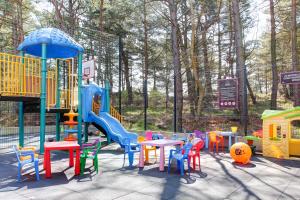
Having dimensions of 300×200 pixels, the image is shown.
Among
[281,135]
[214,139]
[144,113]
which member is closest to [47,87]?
[144,113]

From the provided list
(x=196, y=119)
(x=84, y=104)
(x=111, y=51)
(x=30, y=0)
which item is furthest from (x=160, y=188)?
(x=30, y=0)

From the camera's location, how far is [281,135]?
7973 mm

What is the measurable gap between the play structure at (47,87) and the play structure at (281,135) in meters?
4.80

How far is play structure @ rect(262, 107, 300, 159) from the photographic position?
7.88 metres

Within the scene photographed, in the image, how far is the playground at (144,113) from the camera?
532 centimetres

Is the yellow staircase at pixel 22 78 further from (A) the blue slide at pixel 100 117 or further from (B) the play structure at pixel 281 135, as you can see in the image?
(B) the play structure at pixel 281 135

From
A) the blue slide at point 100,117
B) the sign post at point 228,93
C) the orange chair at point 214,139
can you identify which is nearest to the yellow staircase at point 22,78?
the blue slide at point 100,117

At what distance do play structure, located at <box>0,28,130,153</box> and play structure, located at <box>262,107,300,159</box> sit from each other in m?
4.80

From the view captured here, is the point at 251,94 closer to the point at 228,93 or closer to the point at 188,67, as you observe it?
the point at 228,93

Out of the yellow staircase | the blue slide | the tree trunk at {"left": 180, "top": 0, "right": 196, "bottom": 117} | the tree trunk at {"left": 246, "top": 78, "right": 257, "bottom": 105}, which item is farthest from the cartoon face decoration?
the tree trunk at {"left": 180, "top": 0, "right": 196, "bottom": 117}

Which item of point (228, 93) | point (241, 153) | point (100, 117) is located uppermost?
point (228, 93)

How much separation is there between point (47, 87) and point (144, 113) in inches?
Result: 196

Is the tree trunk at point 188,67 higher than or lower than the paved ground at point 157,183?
higher

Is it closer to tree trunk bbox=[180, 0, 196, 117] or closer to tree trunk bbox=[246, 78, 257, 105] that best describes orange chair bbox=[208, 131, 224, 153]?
tree trunk bbox=[246, 78, 257, 105]
